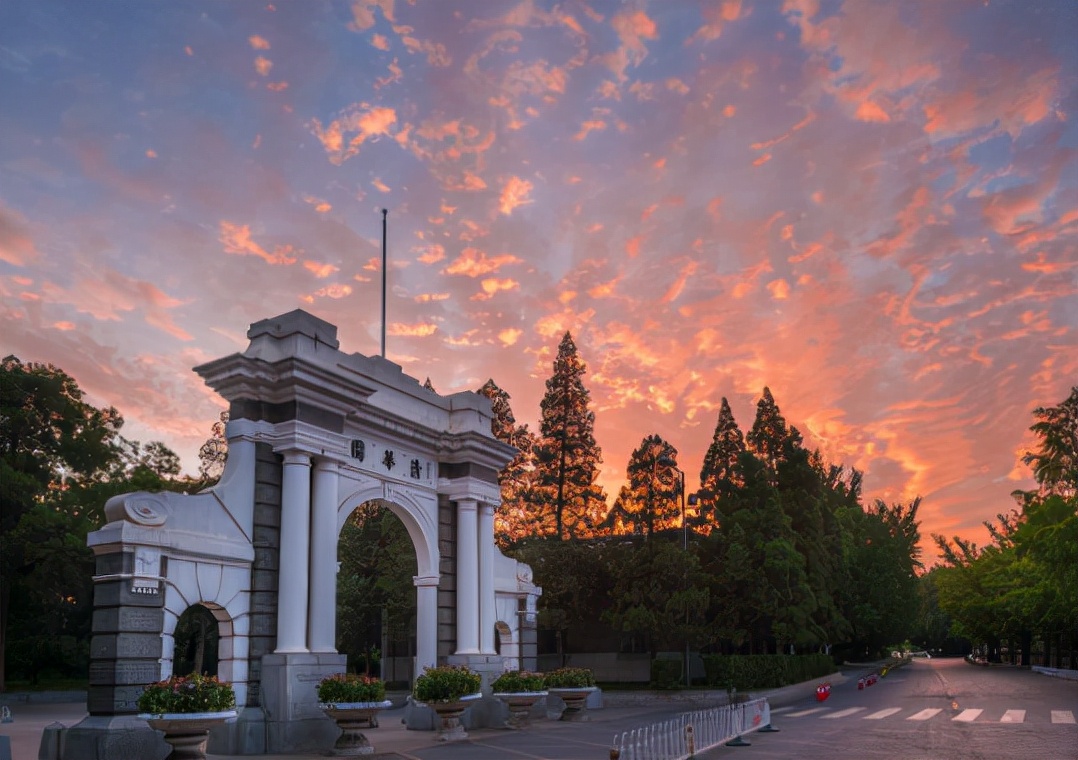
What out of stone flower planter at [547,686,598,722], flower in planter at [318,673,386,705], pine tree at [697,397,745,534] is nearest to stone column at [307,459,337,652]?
flower in planter at [318,673,386,705]

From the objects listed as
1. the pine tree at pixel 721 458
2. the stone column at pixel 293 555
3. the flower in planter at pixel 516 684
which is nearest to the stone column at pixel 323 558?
the stone column at pixel 293 555

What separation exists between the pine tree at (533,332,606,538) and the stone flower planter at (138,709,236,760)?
A: 36.8 metres

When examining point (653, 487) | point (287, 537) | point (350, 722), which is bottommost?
point (350, 722)

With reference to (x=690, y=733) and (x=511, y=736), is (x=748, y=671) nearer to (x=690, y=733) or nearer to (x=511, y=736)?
(x=511, y=736)

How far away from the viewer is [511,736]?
856 inches

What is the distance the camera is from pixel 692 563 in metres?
39.8

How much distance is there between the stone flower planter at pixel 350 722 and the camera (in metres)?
17.8

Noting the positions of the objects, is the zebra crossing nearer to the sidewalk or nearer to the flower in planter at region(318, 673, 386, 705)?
the sidewalk

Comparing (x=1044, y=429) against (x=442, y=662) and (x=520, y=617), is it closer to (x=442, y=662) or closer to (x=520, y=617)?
(x=520, y=617)

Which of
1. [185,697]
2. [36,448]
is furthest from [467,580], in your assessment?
[36,448]

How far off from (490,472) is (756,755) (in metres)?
11.2

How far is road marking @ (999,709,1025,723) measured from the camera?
2514 centimetres

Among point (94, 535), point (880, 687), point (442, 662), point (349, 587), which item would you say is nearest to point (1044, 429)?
point (880, 687)

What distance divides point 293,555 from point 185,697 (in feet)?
15.6
